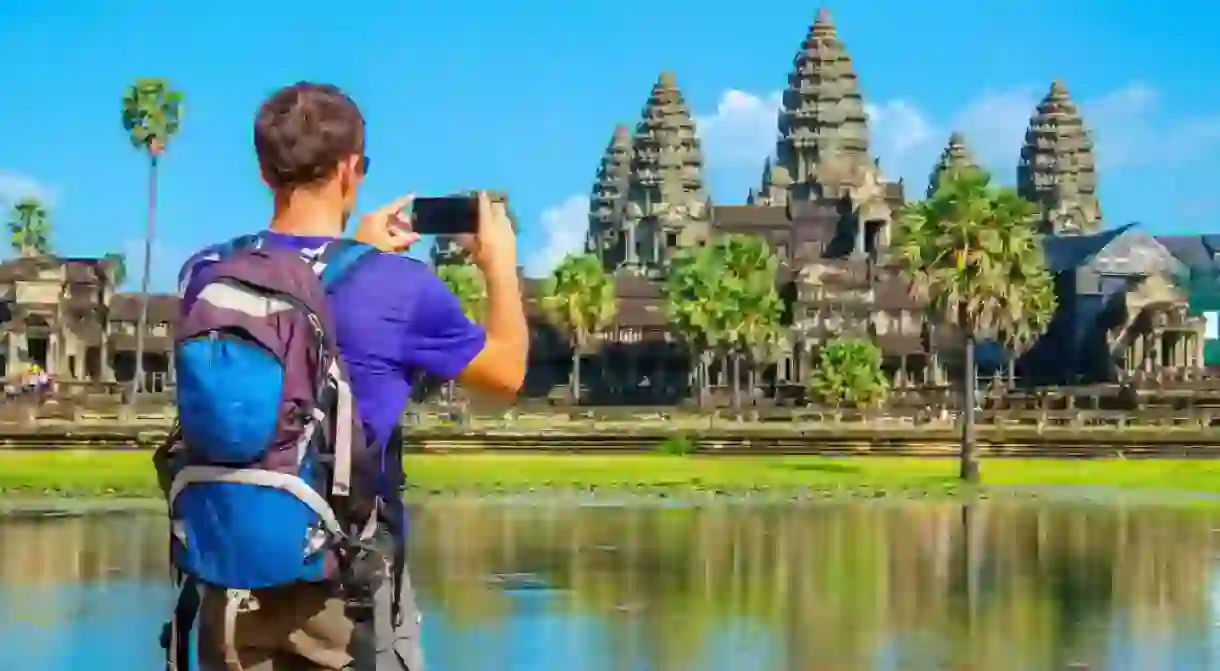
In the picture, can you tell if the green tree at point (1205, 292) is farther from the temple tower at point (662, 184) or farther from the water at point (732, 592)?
the water at point (732, 592)

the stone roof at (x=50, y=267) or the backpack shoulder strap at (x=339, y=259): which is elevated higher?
the stone roof at (x=50, y=267)

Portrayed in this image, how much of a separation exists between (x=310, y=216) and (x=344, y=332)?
15.3 inches

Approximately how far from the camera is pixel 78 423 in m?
64.4

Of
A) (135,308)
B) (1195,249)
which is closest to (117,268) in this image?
(135,308)

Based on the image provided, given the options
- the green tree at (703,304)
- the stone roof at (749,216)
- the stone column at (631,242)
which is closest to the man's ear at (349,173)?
the green tree at (703,304)

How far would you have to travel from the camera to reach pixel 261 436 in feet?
16.7

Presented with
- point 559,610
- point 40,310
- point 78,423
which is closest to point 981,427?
point 78,423

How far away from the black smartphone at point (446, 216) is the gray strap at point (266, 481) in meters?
1.01

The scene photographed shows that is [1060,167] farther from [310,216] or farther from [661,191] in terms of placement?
[310,216]

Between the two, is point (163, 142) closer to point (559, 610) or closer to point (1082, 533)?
point (1082, 533)

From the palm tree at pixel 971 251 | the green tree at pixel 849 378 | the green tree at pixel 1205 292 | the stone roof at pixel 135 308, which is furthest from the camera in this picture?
the green tree at pixel 1205 292

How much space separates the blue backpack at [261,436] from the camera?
5.09 meters

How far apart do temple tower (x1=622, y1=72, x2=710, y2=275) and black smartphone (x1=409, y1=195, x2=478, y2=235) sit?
5248 inches

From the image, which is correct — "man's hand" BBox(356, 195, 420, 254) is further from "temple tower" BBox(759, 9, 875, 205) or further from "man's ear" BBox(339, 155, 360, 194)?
"temple tower" BBox(759, 9, 875, 205)
